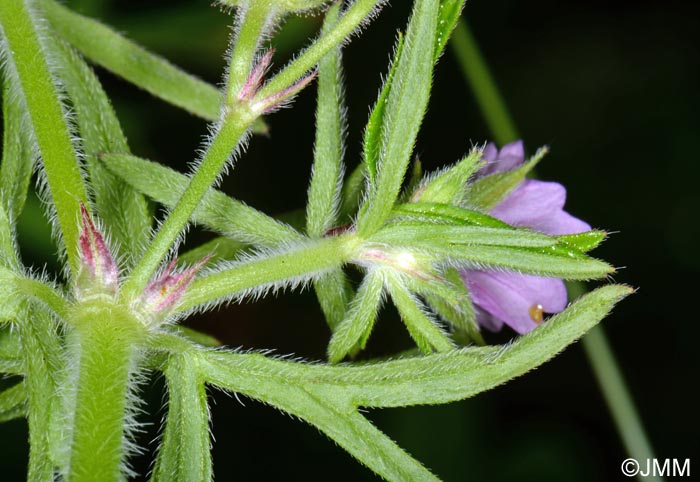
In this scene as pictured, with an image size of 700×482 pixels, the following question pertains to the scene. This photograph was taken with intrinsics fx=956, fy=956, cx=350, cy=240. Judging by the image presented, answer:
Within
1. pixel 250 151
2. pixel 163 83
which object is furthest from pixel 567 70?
pixel 163 83

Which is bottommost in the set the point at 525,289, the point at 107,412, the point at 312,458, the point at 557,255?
the point at 107,412

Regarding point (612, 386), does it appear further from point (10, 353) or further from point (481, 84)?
point (10, 353)

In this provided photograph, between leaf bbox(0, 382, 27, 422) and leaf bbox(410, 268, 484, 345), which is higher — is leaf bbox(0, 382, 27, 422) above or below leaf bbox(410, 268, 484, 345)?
below

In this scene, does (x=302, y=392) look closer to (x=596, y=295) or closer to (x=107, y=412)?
(x=107, y=412)

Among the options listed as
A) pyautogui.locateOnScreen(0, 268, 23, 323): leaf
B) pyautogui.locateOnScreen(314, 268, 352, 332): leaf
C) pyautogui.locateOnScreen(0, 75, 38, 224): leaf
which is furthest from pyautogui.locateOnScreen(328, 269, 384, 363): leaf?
pyautogui.locateOnScreen(0, 75, 38, 224): leaf

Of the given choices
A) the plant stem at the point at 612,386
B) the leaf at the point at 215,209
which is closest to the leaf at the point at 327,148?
the leaf at the point at 215,209

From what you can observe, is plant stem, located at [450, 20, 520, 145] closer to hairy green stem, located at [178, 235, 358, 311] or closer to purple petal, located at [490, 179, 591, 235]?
purple petal, located at [490, 179, 591, 235]
